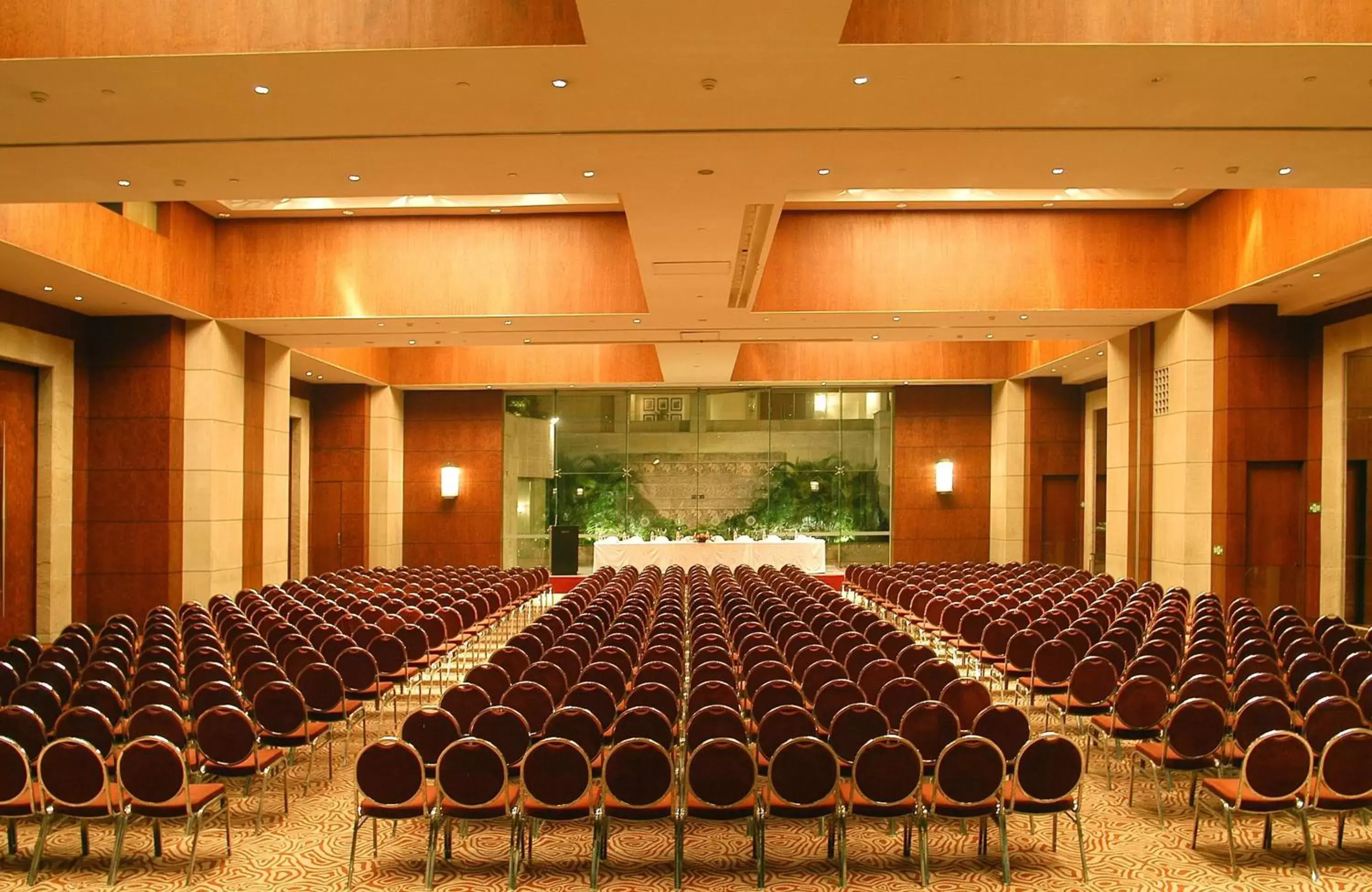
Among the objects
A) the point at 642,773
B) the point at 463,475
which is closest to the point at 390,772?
the point at 642,773

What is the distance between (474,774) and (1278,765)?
4.73 meters

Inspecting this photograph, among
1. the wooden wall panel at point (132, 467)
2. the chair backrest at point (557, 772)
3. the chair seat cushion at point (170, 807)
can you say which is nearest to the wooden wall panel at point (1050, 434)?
the wooden wall panel at point (132, 467)

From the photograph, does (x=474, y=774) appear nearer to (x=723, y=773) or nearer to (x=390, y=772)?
(x=390, y=772)

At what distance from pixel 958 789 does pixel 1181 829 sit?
201 centimetres

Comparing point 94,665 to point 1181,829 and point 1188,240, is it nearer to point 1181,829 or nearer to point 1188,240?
point 1181,829

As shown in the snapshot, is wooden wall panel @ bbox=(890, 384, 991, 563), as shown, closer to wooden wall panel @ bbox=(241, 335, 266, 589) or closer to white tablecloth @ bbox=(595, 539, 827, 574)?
white tablecloth @ bbox=(595, 539, 827, 574)

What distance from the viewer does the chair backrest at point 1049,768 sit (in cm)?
613

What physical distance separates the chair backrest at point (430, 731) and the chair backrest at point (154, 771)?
136 cm

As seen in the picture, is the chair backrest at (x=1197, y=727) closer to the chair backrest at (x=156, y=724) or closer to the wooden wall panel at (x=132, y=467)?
the chair backrest at (x=156, y=724)

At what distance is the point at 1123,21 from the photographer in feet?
22.7

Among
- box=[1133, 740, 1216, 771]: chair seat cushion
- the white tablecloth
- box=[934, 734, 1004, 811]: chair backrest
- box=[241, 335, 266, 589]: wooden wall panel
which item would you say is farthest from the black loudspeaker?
box=[934, 734, 1004, 811]: chair backrest

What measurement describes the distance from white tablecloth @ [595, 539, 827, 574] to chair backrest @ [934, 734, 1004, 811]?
58.8 feet

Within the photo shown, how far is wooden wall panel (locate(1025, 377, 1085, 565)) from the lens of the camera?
24.2 metres

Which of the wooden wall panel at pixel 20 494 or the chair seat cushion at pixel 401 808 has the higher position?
the wooden wall panel at pixel 20 494
